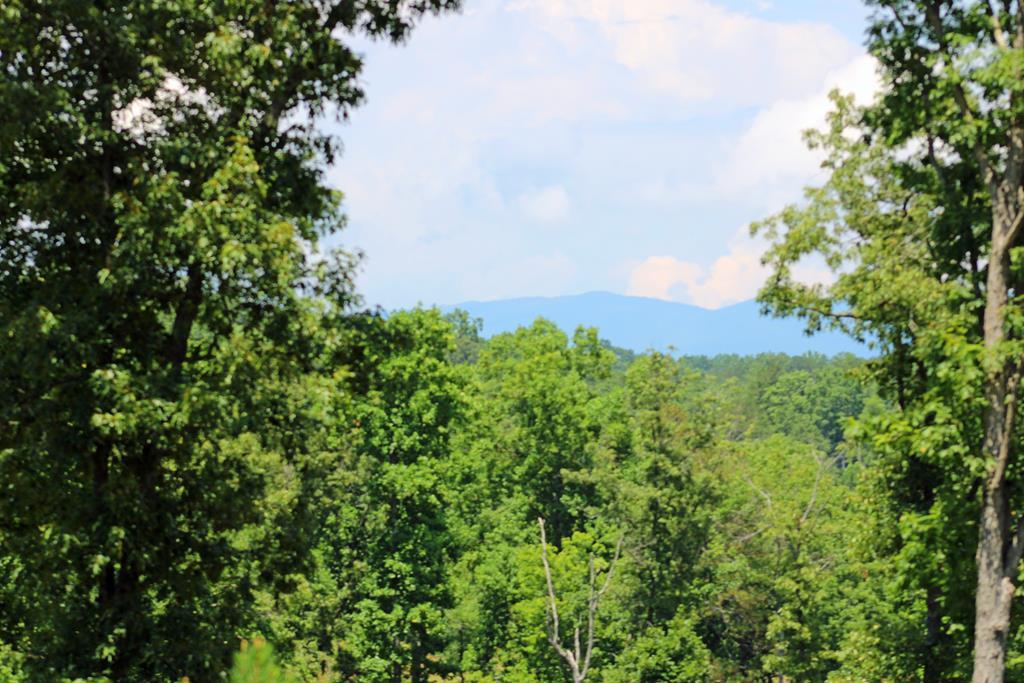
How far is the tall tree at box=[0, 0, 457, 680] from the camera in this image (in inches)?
410

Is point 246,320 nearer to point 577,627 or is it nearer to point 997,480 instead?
point 997,480

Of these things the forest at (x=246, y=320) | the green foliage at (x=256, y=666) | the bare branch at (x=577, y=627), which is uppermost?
the forest at (x=246, y=320)

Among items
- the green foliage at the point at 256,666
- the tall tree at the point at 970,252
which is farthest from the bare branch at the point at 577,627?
the green foliage at the point at 256,666

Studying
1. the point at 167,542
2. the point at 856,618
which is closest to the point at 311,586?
the point at 856,618

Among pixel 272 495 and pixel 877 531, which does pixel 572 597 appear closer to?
pixel 272 495

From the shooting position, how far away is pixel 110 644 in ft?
35.5

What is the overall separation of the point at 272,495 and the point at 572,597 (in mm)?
11168

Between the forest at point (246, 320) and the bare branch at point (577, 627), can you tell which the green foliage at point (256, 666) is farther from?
the bare branch at point (577, 627)

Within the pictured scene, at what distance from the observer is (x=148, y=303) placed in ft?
39.3

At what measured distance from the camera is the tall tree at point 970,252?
13.1m

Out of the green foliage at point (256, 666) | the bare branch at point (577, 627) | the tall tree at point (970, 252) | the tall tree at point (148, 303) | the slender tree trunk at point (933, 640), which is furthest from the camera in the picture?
the bare branch at point (577, 627)

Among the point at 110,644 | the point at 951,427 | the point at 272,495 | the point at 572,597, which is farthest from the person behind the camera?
the point at 572,597

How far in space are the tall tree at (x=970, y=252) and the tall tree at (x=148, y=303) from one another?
318 inches

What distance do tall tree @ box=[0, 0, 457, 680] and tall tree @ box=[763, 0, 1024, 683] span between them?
8.08m
